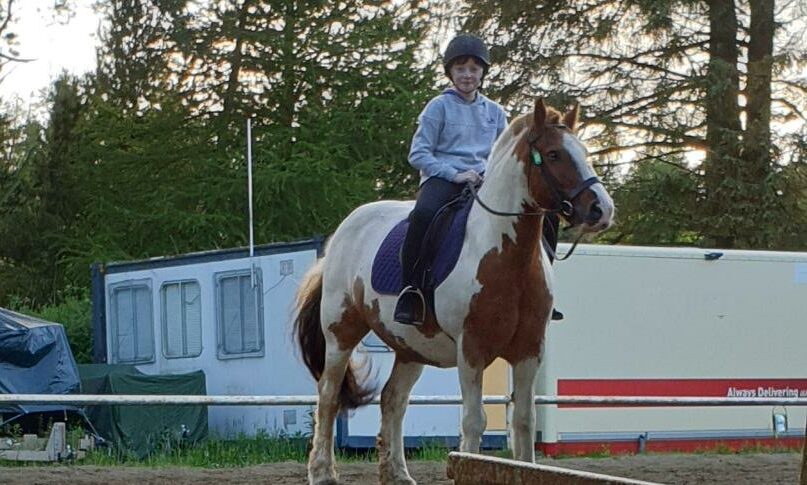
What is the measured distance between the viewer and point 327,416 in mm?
9062

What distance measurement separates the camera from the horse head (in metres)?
7.25

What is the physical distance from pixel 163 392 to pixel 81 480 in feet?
21.5

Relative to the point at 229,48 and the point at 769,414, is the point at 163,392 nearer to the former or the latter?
the point at 769,414

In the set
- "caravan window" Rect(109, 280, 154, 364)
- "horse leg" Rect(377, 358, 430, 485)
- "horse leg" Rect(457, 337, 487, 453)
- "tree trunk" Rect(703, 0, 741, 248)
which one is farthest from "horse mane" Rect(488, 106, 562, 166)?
"tree trunk" Rect(703, 0, 741, 248)

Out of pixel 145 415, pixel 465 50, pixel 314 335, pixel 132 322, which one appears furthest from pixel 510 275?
pixel 132 322

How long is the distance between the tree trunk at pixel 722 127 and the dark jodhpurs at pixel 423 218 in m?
18.1

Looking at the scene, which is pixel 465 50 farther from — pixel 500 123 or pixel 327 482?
pixel 327 482

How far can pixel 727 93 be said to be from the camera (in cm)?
2577

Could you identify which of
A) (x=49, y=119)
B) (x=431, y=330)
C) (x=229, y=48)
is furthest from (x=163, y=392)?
(x=49, y=119)

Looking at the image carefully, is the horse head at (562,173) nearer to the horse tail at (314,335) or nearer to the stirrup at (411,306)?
the stirrup at (411,306)

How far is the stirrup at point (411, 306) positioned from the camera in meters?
8.03

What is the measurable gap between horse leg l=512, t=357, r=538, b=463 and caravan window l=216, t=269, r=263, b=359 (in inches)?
364

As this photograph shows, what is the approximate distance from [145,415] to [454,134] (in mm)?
9510

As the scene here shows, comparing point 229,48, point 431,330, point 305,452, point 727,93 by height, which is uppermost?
point 229,48
